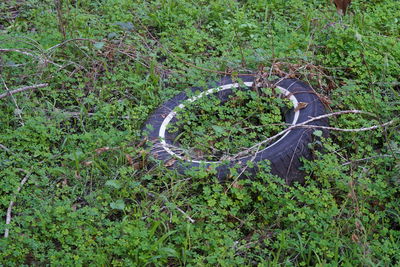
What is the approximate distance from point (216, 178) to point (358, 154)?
1.09m

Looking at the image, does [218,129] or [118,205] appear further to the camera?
[218,129]

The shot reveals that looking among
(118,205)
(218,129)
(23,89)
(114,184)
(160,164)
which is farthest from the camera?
(23,89)

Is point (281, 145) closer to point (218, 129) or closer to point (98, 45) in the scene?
point (218, 129)

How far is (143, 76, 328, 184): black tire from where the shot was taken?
3672mm

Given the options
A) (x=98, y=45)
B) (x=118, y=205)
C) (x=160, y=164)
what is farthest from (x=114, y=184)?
(x=98, y=45)

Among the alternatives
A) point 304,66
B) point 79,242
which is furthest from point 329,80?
point 79,242

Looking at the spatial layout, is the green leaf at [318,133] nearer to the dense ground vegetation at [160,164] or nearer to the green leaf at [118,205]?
the dense ground vegetation at [160,164]

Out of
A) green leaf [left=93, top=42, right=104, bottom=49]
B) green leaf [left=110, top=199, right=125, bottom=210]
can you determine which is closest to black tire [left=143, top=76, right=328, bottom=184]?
green leaf [left=110, top=199, right=125, bottom=210]

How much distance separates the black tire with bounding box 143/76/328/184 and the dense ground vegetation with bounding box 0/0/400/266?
9cm

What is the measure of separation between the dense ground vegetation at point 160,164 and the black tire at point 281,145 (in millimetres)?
85

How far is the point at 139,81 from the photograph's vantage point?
4719 millimetres

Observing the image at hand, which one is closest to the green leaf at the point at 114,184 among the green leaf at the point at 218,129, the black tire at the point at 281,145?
the black tire at the point at 281,145

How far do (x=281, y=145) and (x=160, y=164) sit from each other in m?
0.86

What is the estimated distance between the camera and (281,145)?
149 inches
